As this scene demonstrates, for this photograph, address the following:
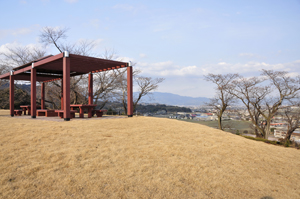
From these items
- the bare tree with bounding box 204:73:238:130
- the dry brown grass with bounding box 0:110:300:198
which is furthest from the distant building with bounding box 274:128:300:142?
the dry brown grass with bounding box 0:110:300:198

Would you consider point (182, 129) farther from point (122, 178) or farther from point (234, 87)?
point (234, 87)

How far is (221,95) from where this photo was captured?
1684cm

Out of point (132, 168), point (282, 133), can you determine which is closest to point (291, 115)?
point (282, 133)

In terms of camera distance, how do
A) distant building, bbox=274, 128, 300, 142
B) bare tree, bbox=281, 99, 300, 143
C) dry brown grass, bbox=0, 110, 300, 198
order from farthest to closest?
distant building, bbox=274, 128, 300, 142 < bare tree, bbox=281, 99, 300, 143 < dry brown grass, bbox=0, 110, 300, 198

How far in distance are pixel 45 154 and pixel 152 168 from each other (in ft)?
6.81

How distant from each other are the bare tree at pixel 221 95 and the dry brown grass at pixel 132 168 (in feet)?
37.0

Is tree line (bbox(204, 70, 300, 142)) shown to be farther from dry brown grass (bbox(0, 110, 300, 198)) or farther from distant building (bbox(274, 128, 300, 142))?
dry brown grass (bbox(0, 110, 300, 198))

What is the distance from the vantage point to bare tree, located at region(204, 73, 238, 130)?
1661cm

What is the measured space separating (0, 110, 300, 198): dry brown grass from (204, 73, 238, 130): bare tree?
1127cm

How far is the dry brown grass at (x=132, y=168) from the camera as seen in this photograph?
287 cm

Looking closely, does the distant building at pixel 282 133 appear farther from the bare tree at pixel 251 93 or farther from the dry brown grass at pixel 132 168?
the dry brown grass at pixel 132 168

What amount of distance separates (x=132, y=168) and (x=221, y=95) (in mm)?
14848

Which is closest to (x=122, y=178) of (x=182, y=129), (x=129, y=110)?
(x=182, y=129)

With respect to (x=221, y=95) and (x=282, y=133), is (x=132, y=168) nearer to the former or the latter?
(x=221, y=95)
